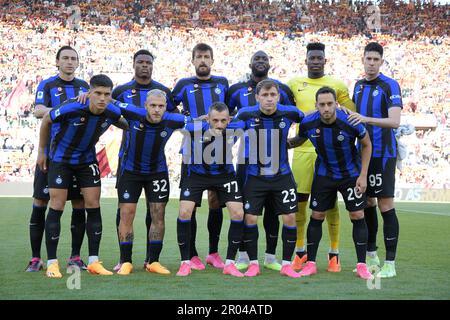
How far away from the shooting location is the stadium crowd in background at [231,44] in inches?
1035

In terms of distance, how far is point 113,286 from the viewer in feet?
18.6

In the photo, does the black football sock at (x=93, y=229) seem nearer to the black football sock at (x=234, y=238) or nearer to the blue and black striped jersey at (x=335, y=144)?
the black football sock at (x=234, y=238)

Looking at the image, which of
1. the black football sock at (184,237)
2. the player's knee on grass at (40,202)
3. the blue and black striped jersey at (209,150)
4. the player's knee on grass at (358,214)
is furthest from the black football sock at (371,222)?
the player's knee on grass at (40,202)

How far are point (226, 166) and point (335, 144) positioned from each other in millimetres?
1020

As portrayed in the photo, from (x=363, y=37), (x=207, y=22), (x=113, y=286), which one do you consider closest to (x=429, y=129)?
(x=363, y=37)

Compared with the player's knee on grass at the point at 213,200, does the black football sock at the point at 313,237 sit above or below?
below

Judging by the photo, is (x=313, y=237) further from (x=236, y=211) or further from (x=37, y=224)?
(x=37, y=224)

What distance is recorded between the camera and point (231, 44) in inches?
1209

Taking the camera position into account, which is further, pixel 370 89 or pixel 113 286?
pixel 370 89

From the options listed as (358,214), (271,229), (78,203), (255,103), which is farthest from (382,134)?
(78,203)

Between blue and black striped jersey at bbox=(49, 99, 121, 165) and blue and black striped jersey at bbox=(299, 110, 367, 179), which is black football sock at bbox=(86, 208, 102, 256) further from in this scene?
blue and black striped jersey at bbox=(299, 110, 367, 179)

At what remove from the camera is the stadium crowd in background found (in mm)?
26281

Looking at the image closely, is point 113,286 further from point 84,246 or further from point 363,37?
point 363,37
